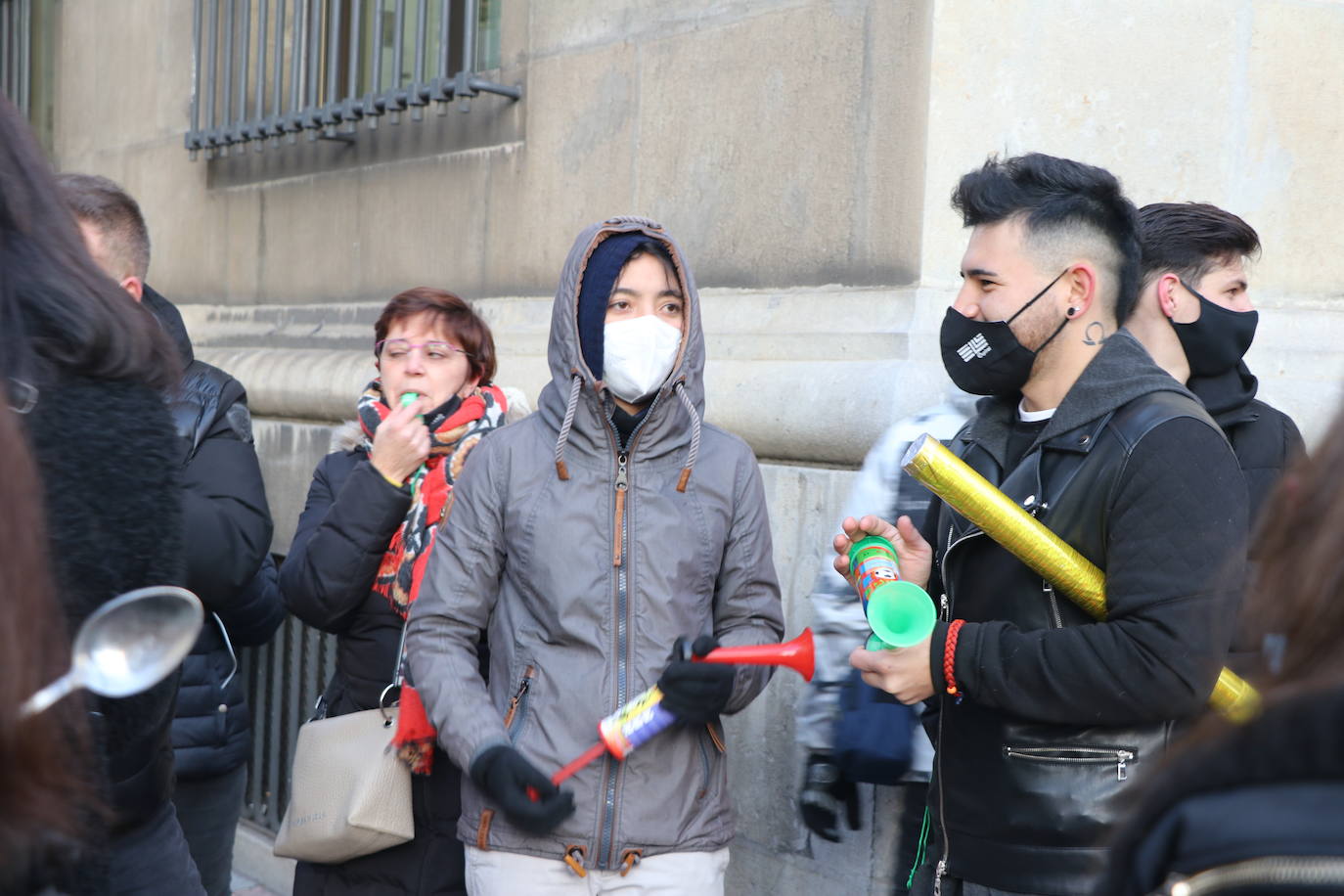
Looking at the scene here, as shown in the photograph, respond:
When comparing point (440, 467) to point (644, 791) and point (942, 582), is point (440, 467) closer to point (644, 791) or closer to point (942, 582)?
point (644, 791)

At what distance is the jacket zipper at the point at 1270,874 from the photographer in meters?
0.92

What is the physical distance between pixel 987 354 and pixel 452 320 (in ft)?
5.10

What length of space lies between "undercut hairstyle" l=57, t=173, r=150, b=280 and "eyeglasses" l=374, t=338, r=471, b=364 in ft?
2.19

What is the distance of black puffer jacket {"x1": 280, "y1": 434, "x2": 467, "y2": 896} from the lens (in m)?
3.19

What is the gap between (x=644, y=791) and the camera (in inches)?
107

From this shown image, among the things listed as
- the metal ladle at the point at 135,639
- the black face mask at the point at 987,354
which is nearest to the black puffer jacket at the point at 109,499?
the metal ladle at the point at 135,639

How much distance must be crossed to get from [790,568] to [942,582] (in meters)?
0.99

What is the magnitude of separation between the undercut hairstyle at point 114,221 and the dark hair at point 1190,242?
239 centimetres

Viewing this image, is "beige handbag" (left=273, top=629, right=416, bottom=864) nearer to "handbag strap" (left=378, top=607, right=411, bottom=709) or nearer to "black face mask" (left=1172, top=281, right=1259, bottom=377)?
"handbag strap" (left=378, top=607, right=411, bottom=709)

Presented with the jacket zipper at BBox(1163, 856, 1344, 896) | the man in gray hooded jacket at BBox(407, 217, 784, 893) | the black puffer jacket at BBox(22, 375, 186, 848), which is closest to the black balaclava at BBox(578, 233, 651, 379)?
the man in gray hooded jacket at BBox(407, 217, 784, 893)

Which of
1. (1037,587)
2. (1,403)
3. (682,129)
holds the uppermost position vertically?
(682,129)

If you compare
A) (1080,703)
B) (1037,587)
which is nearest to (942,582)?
(1037,587)

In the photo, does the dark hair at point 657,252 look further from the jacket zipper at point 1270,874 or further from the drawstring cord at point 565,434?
the jacket zipper at point 1270,874

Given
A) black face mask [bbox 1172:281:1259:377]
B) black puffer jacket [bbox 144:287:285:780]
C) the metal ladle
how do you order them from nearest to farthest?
the metal ladle → black puffer jacket [bbox 144:287:285:780] → black face mask [bbox 1172:281:1259:377]
